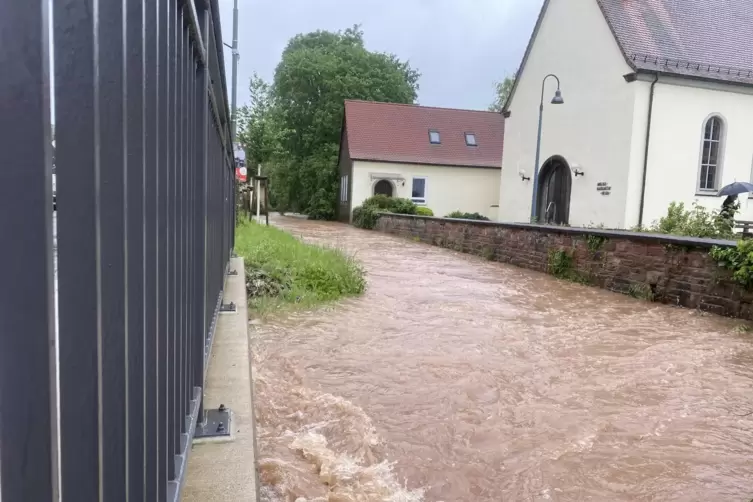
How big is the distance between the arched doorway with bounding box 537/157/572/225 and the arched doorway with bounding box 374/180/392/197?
36.9 feet

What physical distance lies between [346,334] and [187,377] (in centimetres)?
374

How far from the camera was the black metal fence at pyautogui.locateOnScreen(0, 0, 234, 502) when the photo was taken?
0.60m

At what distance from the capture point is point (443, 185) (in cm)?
3177

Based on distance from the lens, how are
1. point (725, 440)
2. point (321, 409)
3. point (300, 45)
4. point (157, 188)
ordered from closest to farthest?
point (157, 188)
point (725, 440)
point (321, 409)
point (300, 45)

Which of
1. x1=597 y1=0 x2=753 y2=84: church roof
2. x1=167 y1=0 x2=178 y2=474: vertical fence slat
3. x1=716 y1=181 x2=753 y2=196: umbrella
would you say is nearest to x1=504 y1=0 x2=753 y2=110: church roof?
x1=597 y1=0 x2=753 y2=84: church roof

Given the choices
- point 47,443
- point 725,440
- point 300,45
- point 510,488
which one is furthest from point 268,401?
point 300,45

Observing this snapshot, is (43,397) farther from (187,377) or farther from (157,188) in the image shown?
(187,377)

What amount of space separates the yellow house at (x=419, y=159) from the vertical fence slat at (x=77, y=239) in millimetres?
30021

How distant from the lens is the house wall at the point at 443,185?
3125 cm

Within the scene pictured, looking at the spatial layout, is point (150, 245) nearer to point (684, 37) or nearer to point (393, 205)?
point (684, 37)

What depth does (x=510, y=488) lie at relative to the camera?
2.91m

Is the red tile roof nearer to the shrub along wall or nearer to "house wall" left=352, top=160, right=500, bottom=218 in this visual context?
"house wall" left=352, top=160, right=500, bottom=218

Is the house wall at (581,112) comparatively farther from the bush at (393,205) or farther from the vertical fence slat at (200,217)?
the vertical fence slat at (200,217)

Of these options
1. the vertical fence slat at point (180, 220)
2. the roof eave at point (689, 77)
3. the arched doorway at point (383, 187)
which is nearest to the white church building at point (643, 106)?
the roof eave at point (689, 77)
